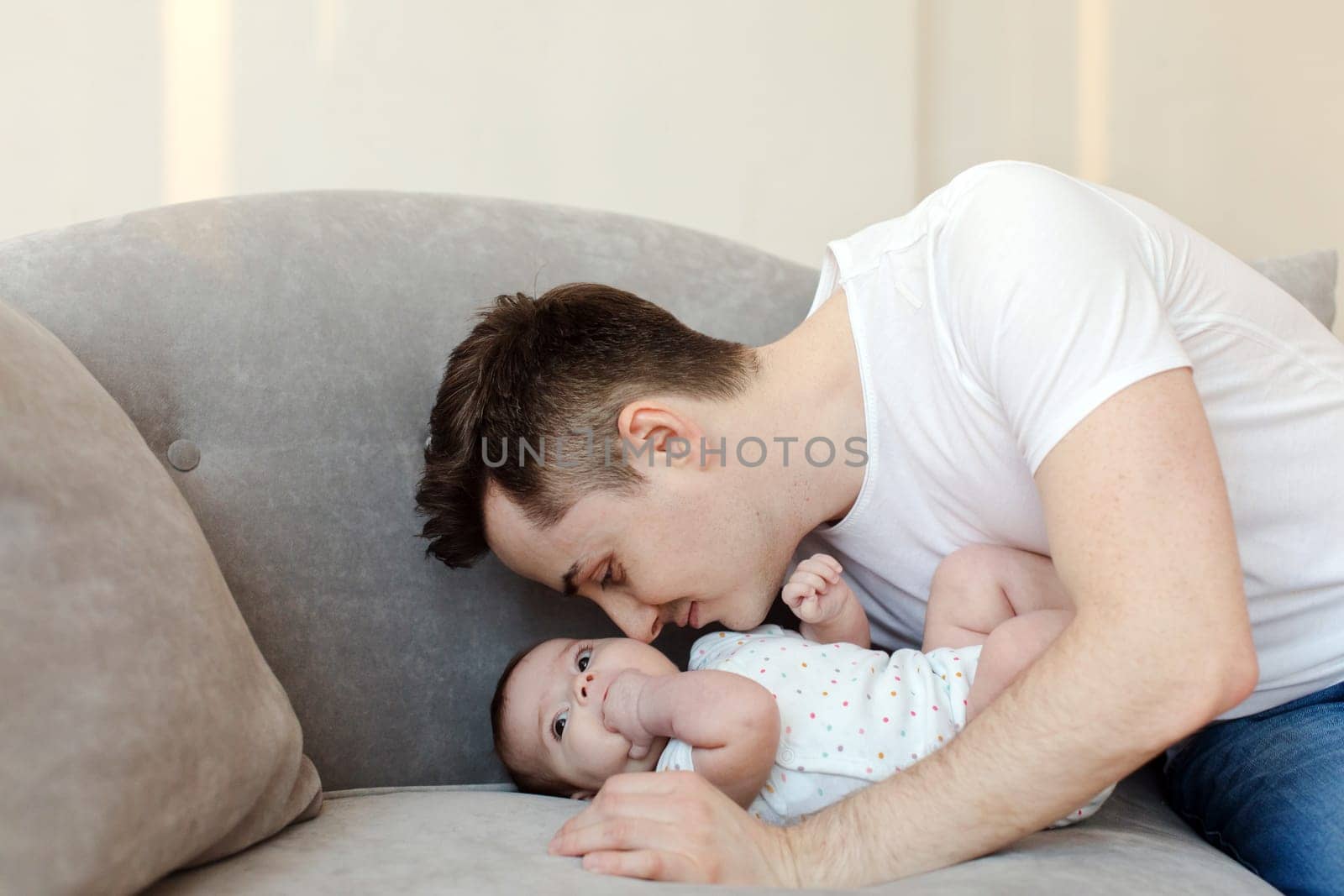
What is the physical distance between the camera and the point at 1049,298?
1.05m

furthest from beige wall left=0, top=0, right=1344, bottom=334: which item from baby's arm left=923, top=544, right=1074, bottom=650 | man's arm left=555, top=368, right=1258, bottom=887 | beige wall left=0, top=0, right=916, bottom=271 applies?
man's arm left=555, top=368, right=1258, bottom=887

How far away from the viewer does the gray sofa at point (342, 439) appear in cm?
129

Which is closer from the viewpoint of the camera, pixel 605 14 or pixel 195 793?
pixel 195 793

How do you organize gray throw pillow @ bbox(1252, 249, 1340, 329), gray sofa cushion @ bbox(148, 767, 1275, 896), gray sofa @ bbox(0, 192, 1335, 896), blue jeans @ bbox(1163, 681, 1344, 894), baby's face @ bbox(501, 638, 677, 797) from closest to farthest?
1. gray sofa cushion @ bbox(148, 767, 1275, 896)
2. blue jeans @ bbox(1163, 681, 1344, 894)
3. gray sofa @ bbox(0, 192, 1335, 896)
4. baby's face @ bbox(501, 638, 677, 797)
5. gray throw pillow @ bbox(1252, 249, 1340, 329)

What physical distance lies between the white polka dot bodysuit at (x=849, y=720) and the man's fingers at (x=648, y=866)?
276 mm

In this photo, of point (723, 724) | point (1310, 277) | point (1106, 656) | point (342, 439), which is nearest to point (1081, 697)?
point (1106, 656)

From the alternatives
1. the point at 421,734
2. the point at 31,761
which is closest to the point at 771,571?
the point at 421,734

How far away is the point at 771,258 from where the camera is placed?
5.79 feet

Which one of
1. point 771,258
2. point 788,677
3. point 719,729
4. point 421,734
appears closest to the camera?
point 719,729

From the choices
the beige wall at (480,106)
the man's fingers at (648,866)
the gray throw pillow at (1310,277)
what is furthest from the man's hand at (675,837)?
the beige wall at (480,106)

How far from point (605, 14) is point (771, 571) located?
4.67 feet

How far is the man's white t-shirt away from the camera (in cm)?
107

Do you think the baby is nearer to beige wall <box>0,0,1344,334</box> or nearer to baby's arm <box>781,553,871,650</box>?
baby's arm <box>781,553,871,650</box>

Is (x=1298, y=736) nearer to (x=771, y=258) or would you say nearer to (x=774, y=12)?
(x=771, y=258)
